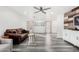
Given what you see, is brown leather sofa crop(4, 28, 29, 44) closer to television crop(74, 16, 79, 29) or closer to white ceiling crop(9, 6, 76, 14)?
white ceiling crop(9, 6, 76, 14)

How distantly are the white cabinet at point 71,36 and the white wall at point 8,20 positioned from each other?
0.85 m

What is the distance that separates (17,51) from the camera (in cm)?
313

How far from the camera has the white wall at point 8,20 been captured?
314 cm

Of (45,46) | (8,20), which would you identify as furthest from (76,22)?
(8,20)

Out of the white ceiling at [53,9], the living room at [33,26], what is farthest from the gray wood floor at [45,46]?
the white ceiling at [53,9]

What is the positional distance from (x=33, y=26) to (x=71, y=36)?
0.75 metres

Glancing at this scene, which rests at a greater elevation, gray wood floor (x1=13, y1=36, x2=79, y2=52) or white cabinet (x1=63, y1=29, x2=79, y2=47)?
white cabinet (x1=63, y1=29, x2=79, y2=47)

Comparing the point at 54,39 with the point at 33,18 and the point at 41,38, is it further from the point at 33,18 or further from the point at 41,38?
the point at 33,18

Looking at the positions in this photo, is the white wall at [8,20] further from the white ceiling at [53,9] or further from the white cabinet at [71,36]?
the white cabinet at [71,36]

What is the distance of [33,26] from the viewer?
3.17 meters

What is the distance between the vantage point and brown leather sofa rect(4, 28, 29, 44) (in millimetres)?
3111

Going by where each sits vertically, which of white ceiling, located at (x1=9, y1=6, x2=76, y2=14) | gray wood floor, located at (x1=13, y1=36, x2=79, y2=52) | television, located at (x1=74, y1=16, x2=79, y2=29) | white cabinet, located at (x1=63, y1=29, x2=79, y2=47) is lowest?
gray wood floor, located at (x1=13, y1=36, x2=79, y2=52)

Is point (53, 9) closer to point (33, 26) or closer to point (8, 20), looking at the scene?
point (33, 26)

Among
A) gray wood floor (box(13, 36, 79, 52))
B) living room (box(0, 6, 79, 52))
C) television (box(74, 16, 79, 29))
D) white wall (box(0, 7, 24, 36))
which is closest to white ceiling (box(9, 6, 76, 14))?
living room (box(0, 6, 79, 52))
